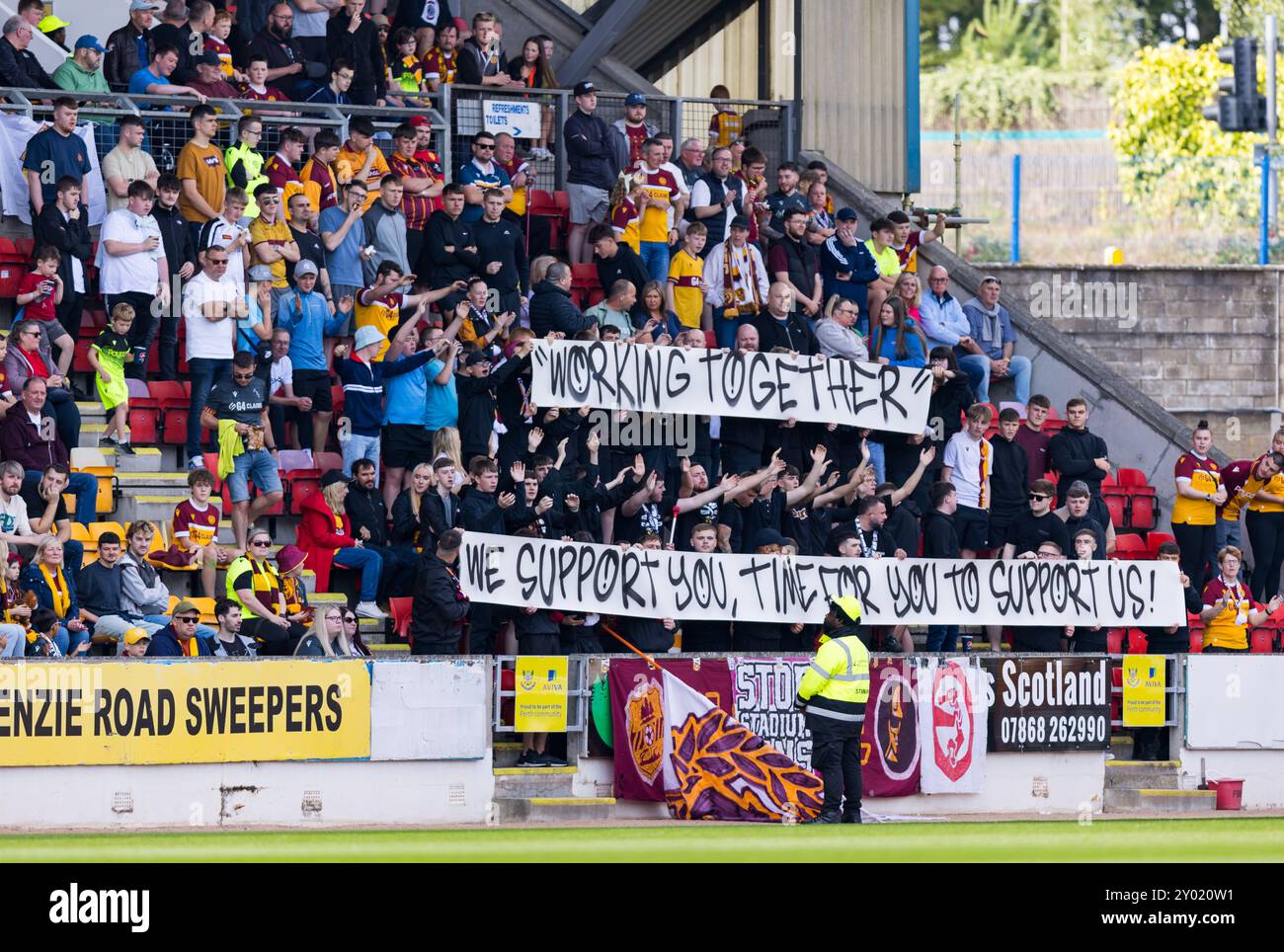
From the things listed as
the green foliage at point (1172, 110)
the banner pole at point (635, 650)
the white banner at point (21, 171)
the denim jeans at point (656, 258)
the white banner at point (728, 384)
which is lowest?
the banner pole at point (635, 650)

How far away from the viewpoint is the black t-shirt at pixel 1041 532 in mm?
22656

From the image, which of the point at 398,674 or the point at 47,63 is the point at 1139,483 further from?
the point at 47,63

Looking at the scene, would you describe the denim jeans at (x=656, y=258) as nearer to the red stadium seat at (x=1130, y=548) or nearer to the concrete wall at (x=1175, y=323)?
the red stadium seat at (x=1130, y=548)

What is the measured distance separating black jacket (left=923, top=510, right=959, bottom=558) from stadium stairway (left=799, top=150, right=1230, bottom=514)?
4.22m

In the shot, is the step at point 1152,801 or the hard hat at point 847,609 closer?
the hard hat at point 847,609

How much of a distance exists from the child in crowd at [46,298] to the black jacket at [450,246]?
12.1 ft

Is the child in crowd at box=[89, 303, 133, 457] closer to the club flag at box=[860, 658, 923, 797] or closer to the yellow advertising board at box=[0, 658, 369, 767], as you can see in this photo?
the yellow advertising board at box=[0, 658, 369, 767]

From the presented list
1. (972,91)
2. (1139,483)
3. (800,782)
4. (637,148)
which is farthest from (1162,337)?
(972,91)

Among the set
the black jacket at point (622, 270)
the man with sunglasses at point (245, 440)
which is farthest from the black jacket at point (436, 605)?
the black jacket at point (622, 270)

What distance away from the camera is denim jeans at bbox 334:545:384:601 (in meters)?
20.5

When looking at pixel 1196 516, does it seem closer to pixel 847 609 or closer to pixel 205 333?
pixel 847 609

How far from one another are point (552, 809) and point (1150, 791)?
5809 mm

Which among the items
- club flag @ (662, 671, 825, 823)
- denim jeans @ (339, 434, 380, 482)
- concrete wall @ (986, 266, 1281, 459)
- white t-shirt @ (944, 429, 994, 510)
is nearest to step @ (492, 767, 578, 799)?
club flag @ (662, 671, 825, 823)

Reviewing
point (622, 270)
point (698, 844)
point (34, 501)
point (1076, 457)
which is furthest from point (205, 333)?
point (1076, 457)
